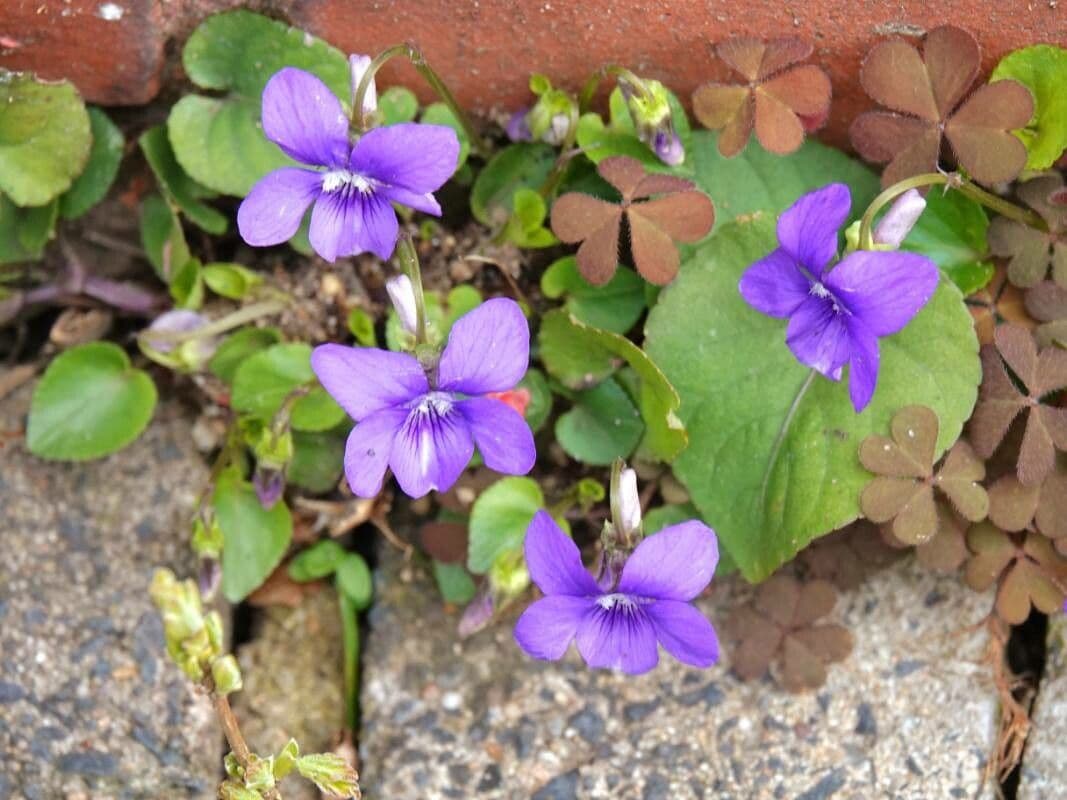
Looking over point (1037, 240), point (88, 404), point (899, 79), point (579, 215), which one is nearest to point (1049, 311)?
point (1037, 240)

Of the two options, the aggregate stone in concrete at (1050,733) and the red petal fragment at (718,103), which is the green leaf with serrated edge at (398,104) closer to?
the red petal fragment at (718,103)

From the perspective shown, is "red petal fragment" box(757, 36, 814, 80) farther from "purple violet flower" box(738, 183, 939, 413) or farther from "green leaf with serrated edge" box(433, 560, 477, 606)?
"green leaf with serrated edge" box(433, 560, 477, 606)

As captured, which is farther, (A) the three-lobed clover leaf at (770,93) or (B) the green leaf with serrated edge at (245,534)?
(B) the green leaf with serrated edge at (245,534)

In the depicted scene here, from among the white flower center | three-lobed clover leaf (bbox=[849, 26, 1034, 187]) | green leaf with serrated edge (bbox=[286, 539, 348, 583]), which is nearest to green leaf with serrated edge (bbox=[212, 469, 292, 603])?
green leaf with serrated edge (bbox=[286, 539, 348, 583])

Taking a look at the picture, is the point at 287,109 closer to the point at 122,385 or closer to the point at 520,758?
the point at 122,385

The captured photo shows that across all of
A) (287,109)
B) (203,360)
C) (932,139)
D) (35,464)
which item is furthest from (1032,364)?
(35,464)

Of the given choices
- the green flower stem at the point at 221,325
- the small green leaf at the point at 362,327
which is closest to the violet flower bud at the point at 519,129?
the small green leaf at the point at 362,327
